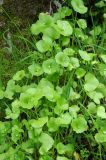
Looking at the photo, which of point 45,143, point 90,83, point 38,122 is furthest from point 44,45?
point 45,143

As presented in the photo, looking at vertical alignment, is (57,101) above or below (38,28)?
below

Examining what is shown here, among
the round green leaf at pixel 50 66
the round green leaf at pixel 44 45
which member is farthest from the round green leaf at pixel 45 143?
the round green leaf at pixel 44 45

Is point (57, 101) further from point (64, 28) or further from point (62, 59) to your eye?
point (64, 28)

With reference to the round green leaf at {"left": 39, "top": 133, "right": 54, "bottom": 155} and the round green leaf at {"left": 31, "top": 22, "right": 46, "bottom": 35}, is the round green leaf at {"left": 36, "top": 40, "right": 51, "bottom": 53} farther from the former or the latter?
the round green leaf at {"left": 39, "top": 133, "right": 54, "bottom": 155}

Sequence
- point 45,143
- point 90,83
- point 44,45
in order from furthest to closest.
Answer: point 44,45, point 90,83, point 45,143

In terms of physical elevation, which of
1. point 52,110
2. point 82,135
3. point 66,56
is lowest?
point 82,135

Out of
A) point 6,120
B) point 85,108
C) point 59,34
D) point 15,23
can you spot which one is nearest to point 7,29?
point 15,23

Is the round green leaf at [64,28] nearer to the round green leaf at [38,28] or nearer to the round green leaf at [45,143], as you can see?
the round green leaf at [38,28]

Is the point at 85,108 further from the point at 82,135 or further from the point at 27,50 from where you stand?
the point at 27,50
